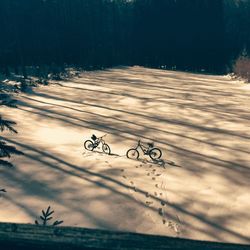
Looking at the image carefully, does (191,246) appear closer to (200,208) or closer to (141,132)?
(200,208)

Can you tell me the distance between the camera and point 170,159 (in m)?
13.3

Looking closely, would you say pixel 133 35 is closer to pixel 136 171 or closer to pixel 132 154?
pixel 132 154

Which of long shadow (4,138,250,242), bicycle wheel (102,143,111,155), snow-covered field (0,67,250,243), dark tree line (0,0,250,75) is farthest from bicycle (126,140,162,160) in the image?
dark tree line (0,0,250,75)

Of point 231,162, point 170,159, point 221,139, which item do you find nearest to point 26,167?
point 170,159

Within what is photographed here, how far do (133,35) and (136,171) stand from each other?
49060 millimetres

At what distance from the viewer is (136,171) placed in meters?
12.1

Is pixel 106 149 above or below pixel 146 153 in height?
below

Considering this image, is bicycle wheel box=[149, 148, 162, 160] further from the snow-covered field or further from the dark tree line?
the dark tree line

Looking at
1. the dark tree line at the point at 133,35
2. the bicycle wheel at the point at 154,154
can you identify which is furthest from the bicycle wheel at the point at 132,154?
the dark tree line at the point at 133,35

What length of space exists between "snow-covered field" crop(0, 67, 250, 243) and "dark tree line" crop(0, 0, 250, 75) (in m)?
27.5

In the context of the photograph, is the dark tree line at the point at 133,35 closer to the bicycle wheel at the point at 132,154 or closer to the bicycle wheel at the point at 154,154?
the bicycle wheel at the point at 132,154

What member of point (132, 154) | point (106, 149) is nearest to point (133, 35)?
point (106, 149)

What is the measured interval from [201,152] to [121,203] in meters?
5.64

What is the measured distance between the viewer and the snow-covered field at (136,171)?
896cm
